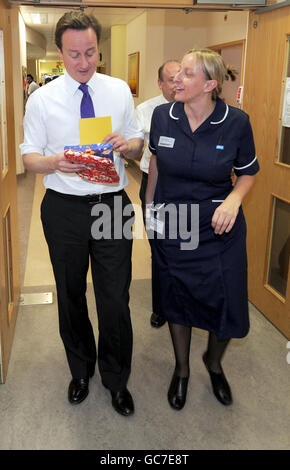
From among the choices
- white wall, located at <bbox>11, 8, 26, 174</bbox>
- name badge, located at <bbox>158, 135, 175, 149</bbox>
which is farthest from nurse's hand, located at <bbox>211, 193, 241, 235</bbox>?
white wall, located at <bbox>11, 8, 26, 174</bbox>

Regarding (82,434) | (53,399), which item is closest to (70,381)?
(53,399)

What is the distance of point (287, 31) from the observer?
9.21 ft

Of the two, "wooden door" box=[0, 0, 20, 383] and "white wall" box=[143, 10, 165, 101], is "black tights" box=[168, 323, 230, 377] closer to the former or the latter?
"wooden door" box=[0, 0, 20, 383]

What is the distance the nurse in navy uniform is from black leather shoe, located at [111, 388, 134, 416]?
0.22 metres

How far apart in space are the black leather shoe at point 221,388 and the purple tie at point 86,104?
1.46 m

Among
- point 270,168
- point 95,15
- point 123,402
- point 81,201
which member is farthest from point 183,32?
point 123,402

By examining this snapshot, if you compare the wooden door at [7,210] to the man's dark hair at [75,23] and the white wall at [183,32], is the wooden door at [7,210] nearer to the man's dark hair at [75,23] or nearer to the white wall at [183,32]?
the man's dark hair at [75,23]

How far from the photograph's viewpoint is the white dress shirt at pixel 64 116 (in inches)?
79.3

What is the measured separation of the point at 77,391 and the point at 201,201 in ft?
3.81

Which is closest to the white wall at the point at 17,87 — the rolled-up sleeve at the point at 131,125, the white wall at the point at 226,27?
the white wall at the point at 226,27

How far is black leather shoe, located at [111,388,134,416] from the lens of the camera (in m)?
2.30

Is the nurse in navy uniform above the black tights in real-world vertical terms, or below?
above

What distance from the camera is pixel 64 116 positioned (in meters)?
2.02

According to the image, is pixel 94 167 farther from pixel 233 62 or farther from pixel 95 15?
pixel 95 15
